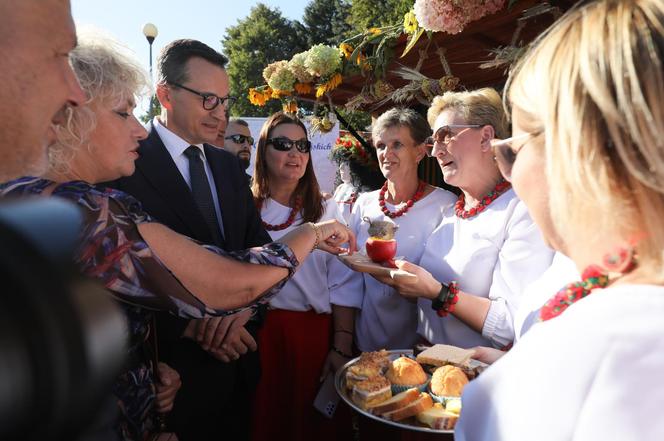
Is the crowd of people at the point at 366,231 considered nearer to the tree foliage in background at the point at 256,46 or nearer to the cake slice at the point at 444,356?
the cake slice at the point at 444,356

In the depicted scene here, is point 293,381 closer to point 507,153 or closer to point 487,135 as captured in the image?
point 487,135

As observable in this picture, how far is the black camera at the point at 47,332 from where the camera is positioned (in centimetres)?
27

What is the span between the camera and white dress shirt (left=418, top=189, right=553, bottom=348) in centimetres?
256

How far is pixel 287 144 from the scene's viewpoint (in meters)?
3.91

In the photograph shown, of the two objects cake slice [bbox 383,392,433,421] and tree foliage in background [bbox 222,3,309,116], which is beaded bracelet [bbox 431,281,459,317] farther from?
tree foliage in background [bbox 222,3,309,116]

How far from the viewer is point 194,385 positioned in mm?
2557

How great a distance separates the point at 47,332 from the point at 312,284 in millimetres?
3394

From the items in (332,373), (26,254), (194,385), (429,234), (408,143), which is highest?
(26,254)

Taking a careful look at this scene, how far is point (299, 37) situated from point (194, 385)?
41479mm

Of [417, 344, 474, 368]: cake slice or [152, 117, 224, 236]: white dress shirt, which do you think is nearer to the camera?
[417, 344, 474, 368]: cake slice

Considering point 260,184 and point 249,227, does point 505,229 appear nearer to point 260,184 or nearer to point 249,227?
point 249,227

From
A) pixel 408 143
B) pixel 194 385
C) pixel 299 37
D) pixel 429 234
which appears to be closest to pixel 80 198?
pixel 194 385

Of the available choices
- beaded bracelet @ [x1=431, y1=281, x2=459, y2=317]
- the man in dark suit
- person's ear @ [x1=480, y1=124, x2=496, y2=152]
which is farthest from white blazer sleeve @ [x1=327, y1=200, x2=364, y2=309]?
person's ear @ [x1=480, y1=124, x2=496, y2=152]

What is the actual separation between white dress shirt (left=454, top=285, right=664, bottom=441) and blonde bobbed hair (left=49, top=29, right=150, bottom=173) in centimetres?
149
